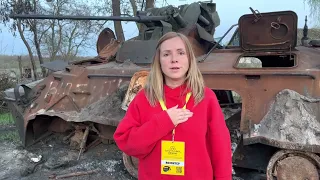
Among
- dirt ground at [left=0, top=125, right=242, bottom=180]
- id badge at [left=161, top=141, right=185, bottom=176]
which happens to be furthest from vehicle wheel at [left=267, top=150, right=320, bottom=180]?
id badge at [left=161, top=141, right=185, bottom=176]

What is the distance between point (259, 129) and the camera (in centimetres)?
412

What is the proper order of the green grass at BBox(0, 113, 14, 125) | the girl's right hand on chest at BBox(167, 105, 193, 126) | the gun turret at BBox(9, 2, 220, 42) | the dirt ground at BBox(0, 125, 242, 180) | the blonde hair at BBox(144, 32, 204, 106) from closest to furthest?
1. the girl's right hand on chest at BBox(167, 105, 193, 126)
2. the blonde hair at BBox(144, 32, 204, 106)
3. the dirt ground at BBox(0, 125, 242, 180)
4. the gun turret at BBox(9, 2, 220, 42)
5. the green grass at BBox(0, 113, 14, 125)

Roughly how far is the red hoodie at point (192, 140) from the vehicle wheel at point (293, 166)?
181 centimetres

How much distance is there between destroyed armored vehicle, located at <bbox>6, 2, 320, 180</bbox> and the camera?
3.98 m

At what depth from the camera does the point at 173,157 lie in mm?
2352

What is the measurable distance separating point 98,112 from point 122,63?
1.03 meters

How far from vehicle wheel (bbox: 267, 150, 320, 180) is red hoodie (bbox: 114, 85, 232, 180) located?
5.93 feet

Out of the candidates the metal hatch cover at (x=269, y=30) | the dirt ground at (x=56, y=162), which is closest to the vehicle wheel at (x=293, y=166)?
the metal hatch cover at (x=269, y=30)

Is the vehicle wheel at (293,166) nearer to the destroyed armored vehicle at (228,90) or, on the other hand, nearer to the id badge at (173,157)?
the destroyed armored vehicle at (228,90)

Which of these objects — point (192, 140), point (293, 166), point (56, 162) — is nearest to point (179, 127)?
point (192, 140)

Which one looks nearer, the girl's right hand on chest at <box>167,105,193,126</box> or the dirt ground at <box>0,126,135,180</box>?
the girl's right hand on chest at <box>167,105,193,126</box>

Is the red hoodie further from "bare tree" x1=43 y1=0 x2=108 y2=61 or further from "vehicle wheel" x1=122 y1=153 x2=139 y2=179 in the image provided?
"bare tree" x1=43 y1=0 x2=108 y2=61

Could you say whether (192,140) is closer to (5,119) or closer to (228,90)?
(228,90)

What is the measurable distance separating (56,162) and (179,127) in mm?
4054
